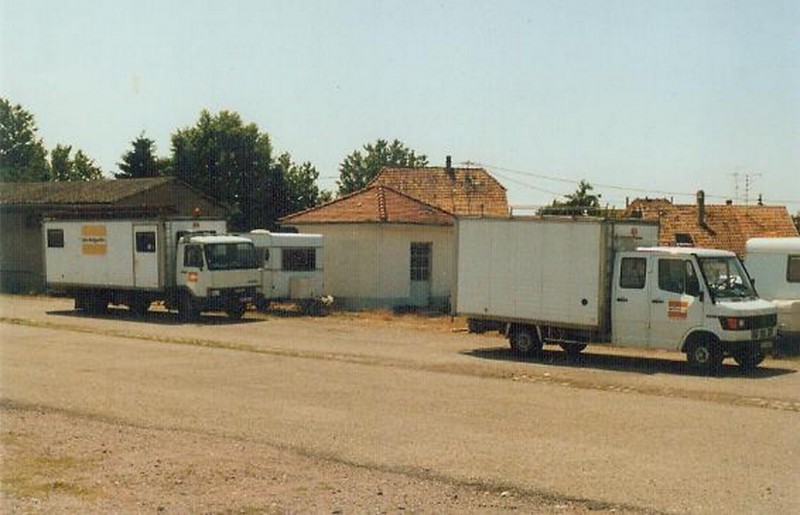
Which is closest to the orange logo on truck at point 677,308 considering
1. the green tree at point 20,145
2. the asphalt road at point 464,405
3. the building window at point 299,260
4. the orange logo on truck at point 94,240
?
the asphalt road at point 464,405

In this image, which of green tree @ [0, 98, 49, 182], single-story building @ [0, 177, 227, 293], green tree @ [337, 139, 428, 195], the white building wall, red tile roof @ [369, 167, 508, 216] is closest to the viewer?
the white building wall

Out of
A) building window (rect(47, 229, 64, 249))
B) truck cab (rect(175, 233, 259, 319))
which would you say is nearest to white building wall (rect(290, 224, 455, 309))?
truck cab (rect(175, 233, 259, 319))

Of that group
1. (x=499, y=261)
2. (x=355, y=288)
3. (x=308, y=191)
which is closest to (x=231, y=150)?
(x=308, y=191)

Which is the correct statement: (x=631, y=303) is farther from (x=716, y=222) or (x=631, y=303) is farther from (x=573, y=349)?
(x=716, y=222)

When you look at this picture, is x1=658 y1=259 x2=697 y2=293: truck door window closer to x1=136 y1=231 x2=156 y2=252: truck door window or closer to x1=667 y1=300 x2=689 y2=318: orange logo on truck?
x1=667 y1=300 x2=689 y2=318: orange logo on truck

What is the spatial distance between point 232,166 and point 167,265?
32.8 metres

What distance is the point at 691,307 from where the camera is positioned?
55.6 ft

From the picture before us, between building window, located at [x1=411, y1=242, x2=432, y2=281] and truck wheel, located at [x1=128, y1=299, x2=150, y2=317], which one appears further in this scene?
building window, located at [x1=411, y1=242, x2=432, y2=281]

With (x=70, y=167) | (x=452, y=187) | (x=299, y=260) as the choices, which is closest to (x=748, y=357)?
(x=299, y=260)

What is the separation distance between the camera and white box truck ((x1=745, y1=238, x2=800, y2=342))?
20.8m

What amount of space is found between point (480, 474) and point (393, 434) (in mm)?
2087

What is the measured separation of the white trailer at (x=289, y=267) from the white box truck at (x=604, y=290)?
11.3 meters

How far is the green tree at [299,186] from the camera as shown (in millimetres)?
58906

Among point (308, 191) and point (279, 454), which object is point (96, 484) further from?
point (308, 191)
